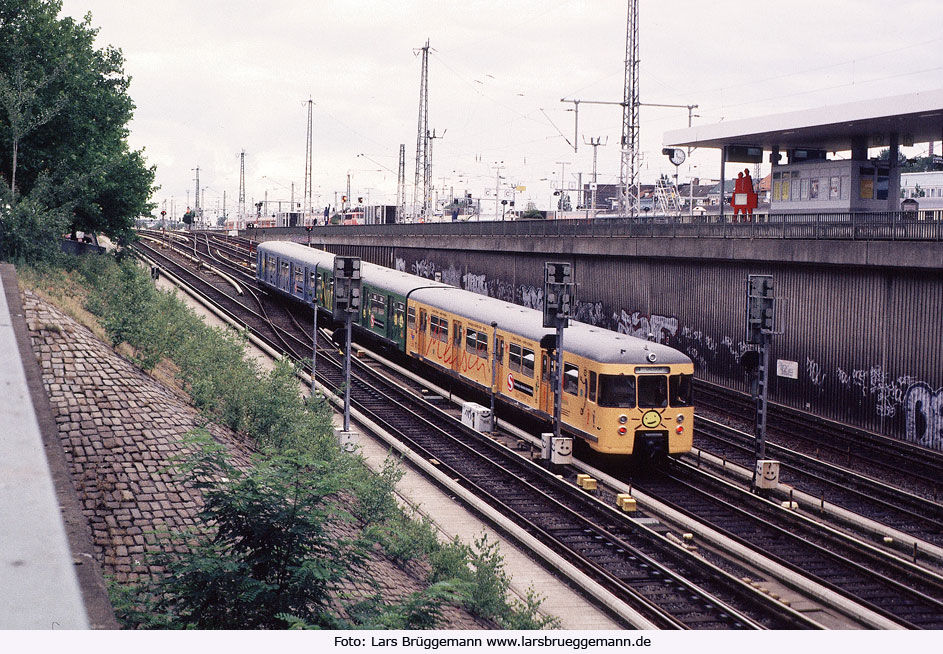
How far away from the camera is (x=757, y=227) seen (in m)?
27.1

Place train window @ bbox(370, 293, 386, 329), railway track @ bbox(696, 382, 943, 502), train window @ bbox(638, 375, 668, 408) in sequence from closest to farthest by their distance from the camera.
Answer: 1. train window @ bbox(638, 375, 668, 408)
2. railway track @ bbox(696, 382, 943, 502)
3. train window @ bbox(370, 293, 386, 329)

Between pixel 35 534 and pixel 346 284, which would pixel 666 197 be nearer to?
pixel 346 284

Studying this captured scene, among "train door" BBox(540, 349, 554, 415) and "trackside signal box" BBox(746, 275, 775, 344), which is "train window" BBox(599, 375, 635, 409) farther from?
"trackside signal box" BBox(746, 275, 775, 344)

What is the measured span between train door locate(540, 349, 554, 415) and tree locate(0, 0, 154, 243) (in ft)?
59.0

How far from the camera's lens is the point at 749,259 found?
90.1ft

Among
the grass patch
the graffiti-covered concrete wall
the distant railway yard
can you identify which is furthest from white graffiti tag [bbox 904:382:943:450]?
the grass patch

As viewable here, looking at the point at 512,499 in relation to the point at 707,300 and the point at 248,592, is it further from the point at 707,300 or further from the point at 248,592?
the point at 707,300

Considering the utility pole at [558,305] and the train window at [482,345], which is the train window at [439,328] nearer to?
the train window at [482,345]

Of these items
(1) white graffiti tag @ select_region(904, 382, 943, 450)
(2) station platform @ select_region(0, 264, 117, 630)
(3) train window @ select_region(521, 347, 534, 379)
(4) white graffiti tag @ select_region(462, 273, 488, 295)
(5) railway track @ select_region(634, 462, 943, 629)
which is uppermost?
(4) white graffiti tag @ select_region(462, 273, 488, 295)

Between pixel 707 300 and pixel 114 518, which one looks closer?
pixel 114 518

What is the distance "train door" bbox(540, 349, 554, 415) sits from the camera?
2164 cm

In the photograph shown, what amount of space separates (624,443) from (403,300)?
561 inches

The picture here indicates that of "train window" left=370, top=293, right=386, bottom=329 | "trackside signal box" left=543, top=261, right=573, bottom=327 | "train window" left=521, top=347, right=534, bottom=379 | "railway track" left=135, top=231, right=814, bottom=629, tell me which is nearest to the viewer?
"railway track" left=135, top=231, right=814, bottom=629
